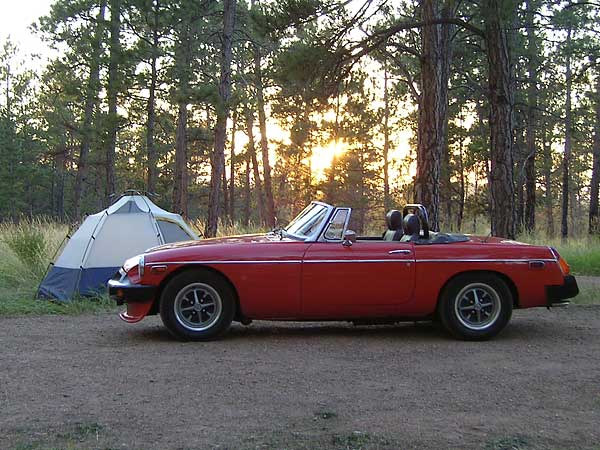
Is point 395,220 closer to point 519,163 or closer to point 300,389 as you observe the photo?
point 300,389

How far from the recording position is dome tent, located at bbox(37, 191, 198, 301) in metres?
10.4

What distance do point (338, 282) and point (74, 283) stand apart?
5087mm

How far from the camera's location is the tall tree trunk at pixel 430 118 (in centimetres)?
1261

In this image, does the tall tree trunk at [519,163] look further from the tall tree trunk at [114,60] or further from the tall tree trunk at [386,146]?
the tall tree trunk at [114,60]

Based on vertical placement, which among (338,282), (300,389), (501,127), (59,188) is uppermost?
(59,188)

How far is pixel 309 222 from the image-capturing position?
296 inches

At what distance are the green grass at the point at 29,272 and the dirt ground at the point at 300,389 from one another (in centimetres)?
184

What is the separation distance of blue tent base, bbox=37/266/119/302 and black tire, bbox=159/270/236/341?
3.85 meters

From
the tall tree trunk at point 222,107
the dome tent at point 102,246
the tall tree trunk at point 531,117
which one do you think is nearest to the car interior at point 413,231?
the dome tent at point 102,246

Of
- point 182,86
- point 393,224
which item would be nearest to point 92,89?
point 182,86

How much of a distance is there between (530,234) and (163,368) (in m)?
17.7

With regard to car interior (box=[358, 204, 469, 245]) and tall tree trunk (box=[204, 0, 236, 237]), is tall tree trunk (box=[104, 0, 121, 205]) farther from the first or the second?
car interior (box=[358, 204, 469, 245])

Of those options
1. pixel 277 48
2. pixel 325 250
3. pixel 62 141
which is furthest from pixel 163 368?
pixel 62 141

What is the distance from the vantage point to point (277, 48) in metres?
13.1
